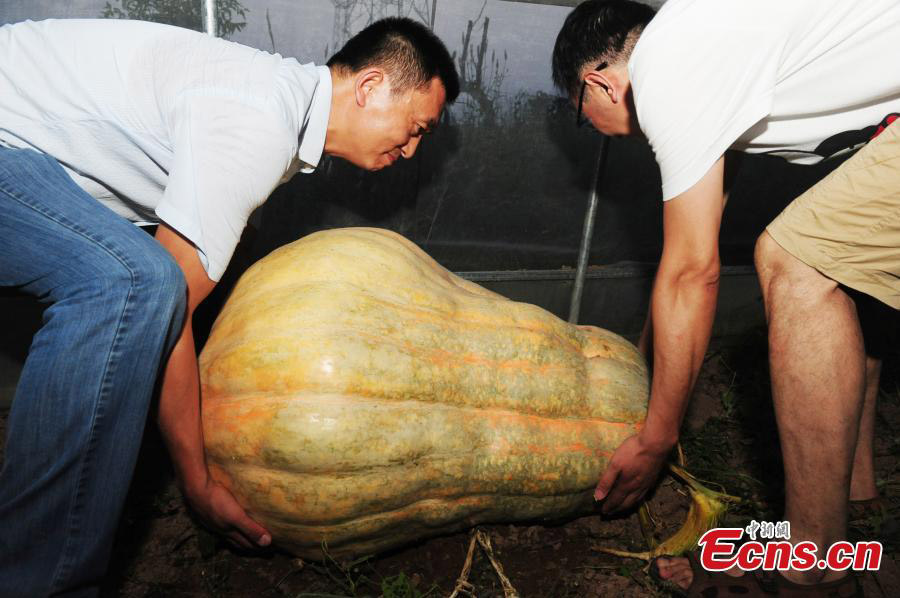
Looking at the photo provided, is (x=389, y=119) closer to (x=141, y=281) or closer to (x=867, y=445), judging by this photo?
(x=141, y=281)

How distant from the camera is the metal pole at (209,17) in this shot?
8.24 feet

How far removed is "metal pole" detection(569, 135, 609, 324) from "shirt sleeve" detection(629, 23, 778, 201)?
1517 mm

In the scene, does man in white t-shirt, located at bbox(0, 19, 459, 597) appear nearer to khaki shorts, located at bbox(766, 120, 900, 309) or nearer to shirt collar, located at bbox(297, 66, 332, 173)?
shirt collar, located at bbox(297, 66, 332, 173)

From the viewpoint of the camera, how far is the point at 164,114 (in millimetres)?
1820

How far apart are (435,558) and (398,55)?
1.58 meters

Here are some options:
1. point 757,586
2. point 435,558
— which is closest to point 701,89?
point 757,586

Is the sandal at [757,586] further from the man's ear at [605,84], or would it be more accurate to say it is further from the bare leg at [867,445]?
the man's ear at [605,84]

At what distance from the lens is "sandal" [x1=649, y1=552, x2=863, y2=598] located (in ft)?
5.89

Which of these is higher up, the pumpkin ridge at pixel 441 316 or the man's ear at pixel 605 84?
the man's ear at pixel 605 84

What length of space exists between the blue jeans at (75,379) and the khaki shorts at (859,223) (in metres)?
1.56

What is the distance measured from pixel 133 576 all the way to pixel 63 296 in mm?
919

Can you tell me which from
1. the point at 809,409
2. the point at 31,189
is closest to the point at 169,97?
the point at 31,189

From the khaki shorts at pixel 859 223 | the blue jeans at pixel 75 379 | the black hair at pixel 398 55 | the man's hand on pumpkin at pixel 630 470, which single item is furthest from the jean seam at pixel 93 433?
the khaki shorts at pixel 859 223

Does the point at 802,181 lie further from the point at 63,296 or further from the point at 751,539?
the point at 63,296
